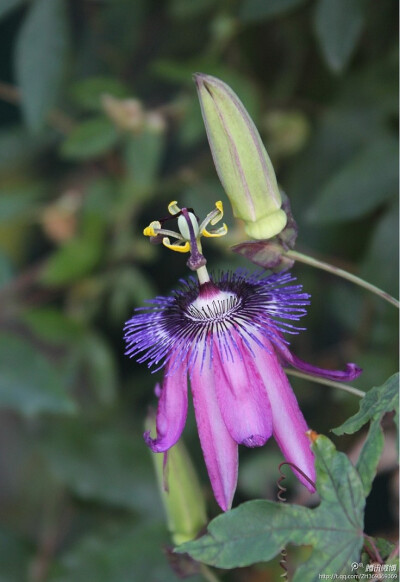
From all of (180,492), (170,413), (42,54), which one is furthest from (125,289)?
(170,413)

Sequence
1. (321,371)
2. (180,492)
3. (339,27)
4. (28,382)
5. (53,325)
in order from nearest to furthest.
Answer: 1. (321,371)
2. (180,492)
3. (339,27)
4. (28,382)
5. (53,325)

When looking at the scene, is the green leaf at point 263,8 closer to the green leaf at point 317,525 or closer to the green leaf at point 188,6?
the green leaf at point 188,6

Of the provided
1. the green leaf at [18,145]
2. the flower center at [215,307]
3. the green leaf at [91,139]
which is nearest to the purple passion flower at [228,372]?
the flower center at [215,307]

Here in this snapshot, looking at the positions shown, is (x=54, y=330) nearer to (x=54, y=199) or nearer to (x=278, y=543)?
(x=54, y=199)

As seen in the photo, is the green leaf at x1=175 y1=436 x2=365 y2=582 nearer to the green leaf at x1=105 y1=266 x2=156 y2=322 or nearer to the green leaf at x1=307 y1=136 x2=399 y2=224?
the green leaf at x1=307 y1=136 x2=399 y2=224

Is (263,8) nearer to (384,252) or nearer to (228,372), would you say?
(384,252)

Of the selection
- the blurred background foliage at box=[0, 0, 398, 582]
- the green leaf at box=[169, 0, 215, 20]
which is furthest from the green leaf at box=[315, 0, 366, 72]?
the green leaf at box=[169, 0, 215, 20]

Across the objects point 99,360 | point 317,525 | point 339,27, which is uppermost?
point 339,27
